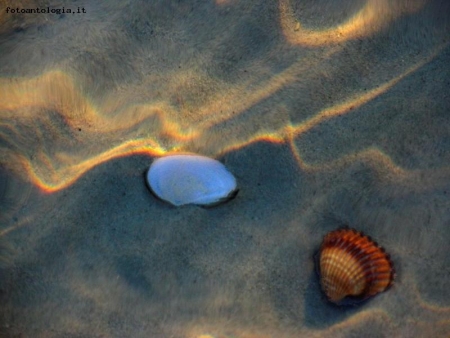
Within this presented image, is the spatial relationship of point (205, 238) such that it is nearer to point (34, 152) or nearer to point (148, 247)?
point (148, 247)

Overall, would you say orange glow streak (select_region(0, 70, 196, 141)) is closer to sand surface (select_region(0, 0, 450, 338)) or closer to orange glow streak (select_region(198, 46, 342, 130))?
sand surface (select_region(0, 0, 450, 338))

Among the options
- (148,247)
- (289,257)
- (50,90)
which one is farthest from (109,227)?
(289,257)

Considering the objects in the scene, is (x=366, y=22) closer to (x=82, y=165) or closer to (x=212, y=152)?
(x=212, y=152)

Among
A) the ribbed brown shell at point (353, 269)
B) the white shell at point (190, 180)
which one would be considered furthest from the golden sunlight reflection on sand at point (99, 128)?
the ribbed brown shell at point (353, 269)

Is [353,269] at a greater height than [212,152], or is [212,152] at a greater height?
[212,152]

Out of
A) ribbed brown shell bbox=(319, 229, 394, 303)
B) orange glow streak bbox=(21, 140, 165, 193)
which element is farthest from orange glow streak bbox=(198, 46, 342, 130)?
ribbed brown shell bbox=(319, 229, 394, 303)

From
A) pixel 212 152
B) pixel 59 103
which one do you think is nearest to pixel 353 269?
pixel 212 152
